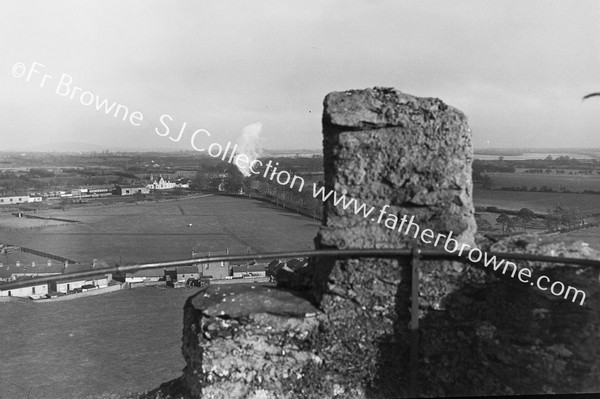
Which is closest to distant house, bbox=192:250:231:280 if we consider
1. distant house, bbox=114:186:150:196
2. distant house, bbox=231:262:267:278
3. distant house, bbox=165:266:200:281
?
distant house, bbox=231:262:267:278

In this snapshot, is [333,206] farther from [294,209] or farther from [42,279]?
[294,209]

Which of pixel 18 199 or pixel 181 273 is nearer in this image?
pixel 181 273

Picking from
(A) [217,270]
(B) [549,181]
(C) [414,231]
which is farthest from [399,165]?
(B) [549,181]

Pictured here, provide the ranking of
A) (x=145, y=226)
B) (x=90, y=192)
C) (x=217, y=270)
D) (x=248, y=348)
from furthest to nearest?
(x=145, y=226) → (x=90, y=192) → (x=217, y=270) → (x=248, y=348)

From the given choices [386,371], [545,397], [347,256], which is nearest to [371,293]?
[347,256]

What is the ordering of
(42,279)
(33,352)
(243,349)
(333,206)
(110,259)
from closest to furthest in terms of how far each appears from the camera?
(42,279) < (243,349) < (333,206) < (33,352) < (110,259)

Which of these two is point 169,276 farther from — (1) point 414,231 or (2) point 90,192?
(2) point 90,192
